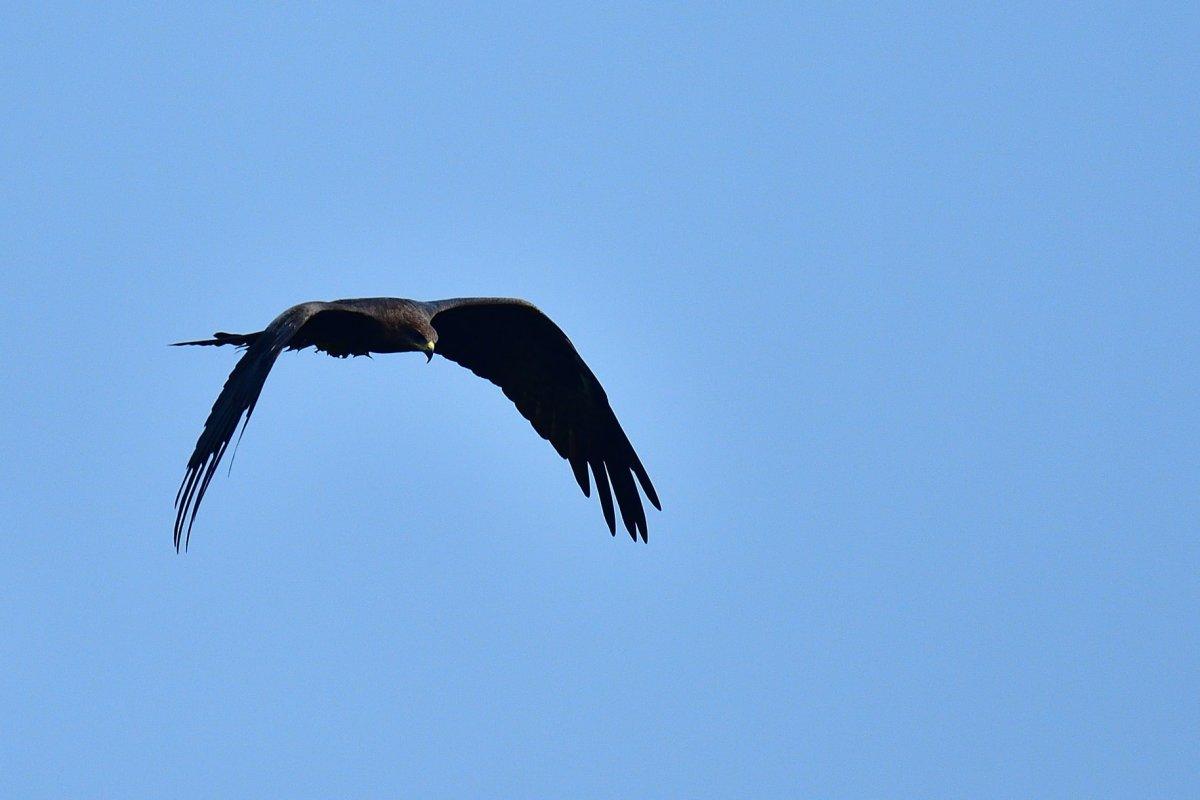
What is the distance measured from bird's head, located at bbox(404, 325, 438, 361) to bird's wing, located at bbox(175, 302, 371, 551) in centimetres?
139

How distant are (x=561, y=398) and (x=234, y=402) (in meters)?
4.54

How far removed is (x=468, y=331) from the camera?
52.5 ft

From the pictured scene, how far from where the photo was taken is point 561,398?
16.3 meters

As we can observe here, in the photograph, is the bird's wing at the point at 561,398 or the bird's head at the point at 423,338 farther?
the bird's wing at the point at 561,398

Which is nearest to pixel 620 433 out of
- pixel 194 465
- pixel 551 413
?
pixel 551 413

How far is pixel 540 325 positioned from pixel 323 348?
189 cm

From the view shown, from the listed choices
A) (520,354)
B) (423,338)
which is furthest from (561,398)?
(423,338)

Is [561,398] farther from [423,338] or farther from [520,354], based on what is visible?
[423,338]

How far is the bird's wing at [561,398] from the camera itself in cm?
1600

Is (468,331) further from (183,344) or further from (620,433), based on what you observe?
(183,344)

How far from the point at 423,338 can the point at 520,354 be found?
70.2 inches

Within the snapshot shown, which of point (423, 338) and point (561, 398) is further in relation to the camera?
point (561, 398)

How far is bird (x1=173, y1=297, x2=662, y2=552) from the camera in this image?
570 inches

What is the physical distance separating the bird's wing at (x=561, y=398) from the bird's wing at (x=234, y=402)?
301cm
